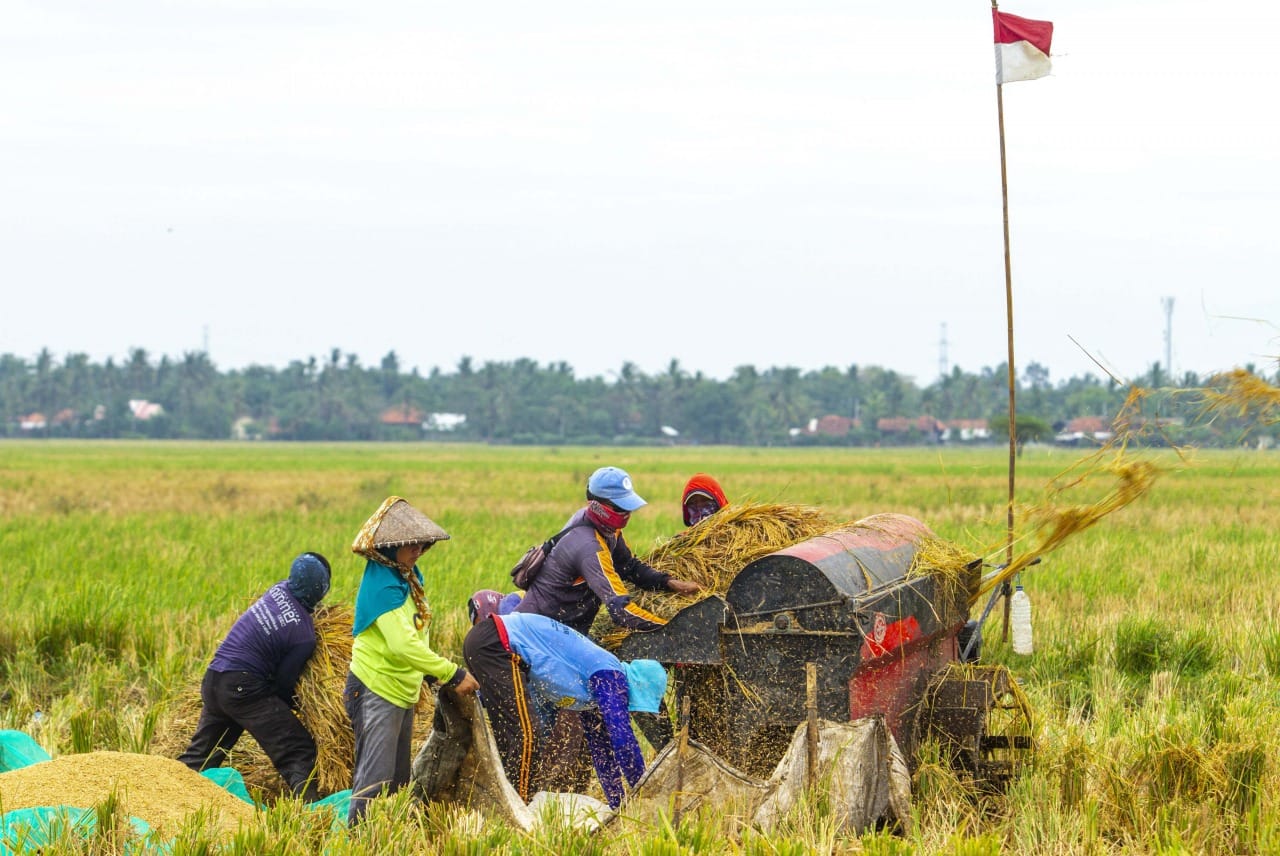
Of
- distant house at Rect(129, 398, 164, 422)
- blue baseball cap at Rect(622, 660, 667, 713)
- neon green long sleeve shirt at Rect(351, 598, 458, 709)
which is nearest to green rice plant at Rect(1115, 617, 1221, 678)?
blue baseball cap at Rect(622, 660, 667, 713)

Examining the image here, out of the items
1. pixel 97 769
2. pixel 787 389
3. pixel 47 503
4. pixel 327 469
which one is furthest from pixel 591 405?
pixel 97 769

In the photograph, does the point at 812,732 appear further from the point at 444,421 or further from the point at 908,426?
the point at 444,421

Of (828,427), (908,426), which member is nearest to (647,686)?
(908,426)

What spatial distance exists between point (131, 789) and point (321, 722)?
132 centimetres

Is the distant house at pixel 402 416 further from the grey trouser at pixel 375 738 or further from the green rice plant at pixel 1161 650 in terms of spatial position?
the grey trouser at pixel 375 738

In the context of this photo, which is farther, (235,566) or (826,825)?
(235,566)

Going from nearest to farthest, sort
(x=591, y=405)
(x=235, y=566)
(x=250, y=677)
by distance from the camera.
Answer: (x=250, y=677), (x=235, y=566), (x=591, y=405)

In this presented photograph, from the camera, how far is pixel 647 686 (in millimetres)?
6027

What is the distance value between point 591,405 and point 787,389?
72.4 feet

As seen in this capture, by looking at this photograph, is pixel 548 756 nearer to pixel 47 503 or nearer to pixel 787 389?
pixel 47 503

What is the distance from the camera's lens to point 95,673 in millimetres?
9031

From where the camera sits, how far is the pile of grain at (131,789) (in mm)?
5301

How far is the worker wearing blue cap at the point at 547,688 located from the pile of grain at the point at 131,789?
111 centimetres

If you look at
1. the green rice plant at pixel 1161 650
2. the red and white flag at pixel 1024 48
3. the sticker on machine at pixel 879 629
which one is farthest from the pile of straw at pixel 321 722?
the red and white flag at pixel 1024 48
